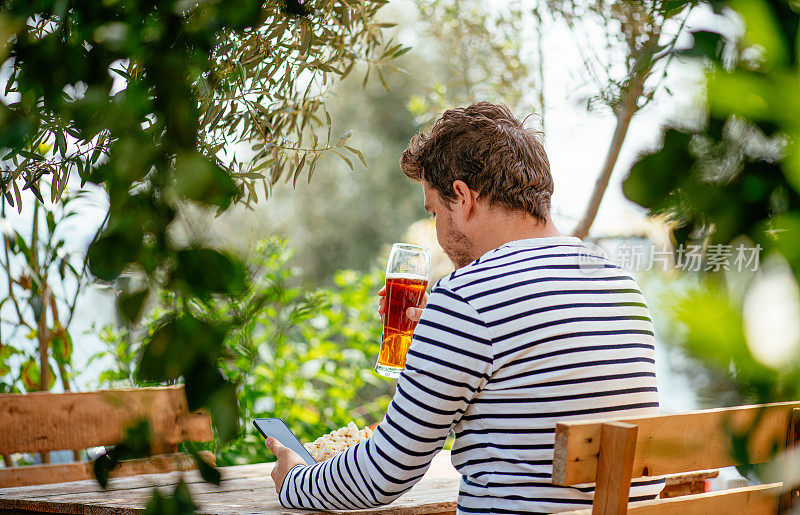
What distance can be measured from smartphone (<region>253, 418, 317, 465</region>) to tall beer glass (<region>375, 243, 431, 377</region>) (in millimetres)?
268

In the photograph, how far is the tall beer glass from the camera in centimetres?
180

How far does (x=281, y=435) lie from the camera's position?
5.95 feet

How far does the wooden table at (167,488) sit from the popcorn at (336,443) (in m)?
0.13

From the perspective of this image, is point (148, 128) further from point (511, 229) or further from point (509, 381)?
point (511, 229)

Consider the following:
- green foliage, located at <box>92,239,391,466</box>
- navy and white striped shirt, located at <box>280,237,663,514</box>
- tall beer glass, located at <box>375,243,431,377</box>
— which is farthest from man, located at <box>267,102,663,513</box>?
green foliage, located at <box>92,239,391,466</box>

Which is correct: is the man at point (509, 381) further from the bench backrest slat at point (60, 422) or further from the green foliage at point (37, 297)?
the green foliage at point (37, 297)

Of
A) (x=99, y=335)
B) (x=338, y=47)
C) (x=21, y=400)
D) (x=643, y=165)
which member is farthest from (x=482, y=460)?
(x=99, y=335)

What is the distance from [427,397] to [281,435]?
0.63m

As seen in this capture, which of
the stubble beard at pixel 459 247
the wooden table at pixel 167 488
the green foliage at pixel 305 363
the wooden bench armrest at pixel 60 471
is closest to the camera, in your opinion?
the wooden table at pixel 167 488

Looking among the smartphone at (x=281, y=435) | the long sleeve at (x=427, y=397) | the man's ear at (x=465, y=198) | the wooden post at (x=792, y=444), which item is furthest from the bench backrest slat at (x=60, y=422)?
the wooden post at (x=792, y=444)

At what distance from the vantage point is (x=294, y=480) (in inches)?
59.7

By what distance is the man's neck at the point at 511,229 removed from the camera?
1579 millimetres

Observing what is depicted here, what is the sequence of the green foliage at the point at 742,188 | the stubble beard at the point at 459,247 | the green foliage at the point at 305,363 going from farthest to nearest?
the green foliage at the point at 305,363 < the stubble beard at the point at 459,247 < the green foliage at the point at 742,188

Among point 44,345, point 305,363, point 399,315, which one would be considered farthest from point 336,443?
point 305,363
